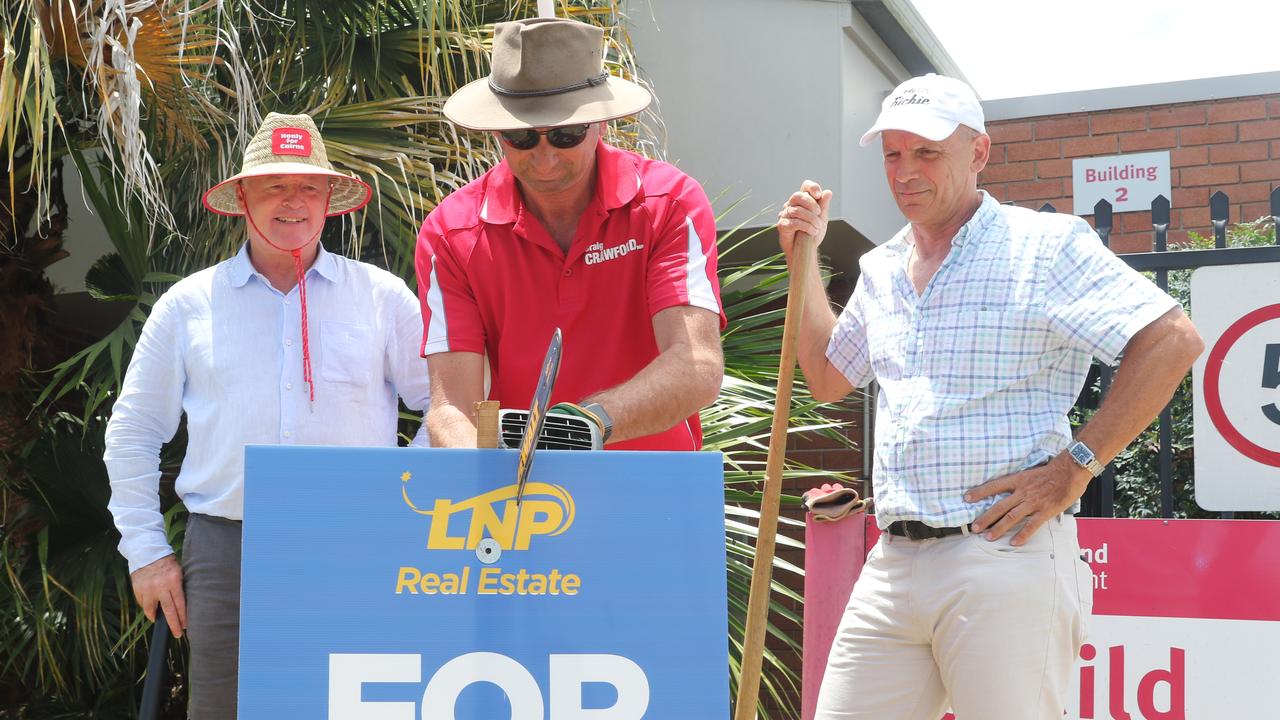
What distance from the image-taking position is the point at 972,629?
270cm

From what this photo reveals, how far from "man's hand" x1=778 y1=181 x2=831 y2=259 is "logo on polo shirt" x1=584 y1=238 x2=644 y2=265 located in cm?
36

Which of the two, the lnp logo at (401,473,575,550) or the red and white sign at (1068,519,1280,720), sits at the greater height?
the lnp logo at (401,473,575,550)

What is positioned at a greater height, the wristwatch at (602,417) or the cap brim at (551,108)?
the cap brim at (551,108)

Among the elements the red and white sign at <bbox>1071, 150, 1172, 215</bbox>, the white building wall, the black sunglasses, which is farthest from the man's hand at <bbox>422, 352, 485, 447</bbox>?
the red and white sign at <bbox>1071, 150, 1172, 215</bbox>

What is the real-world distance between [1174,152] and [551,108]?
5764mm

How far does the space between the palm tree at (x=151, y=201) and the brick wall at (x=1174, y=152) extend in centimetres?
314

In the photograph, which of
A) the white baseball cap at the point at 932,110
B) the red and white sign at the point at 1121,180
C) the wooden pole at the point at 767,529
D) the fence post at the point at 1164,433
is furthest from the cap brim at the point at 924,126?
the red and white sign at the point at 1121,180

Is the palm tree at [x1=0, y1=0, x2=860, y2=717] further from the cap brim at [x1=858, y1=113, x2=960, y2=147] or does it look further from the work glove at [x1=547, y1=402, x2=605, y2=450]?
the work glove at [x1=547, y1=402, x2=605, y2=450]

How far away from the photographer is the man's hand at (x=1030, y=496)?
2682 millimetres

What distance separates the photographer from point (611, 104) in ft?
8.59

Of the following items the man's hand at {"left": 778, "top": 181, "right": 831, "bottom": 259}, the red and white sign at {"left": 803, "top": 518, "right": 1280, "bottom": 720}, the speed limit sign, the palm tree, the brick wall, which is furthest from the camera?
the brick wall

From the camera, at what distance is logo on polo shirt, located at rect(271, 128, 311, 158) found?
335cm

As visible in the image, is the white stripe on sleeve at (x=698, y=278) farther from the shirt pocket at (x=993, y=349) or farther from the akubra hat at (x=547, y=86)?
the shirt pocket at (x=993, y=349)

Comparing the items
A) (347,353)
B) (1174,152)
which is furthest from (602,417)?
(1174,152)
